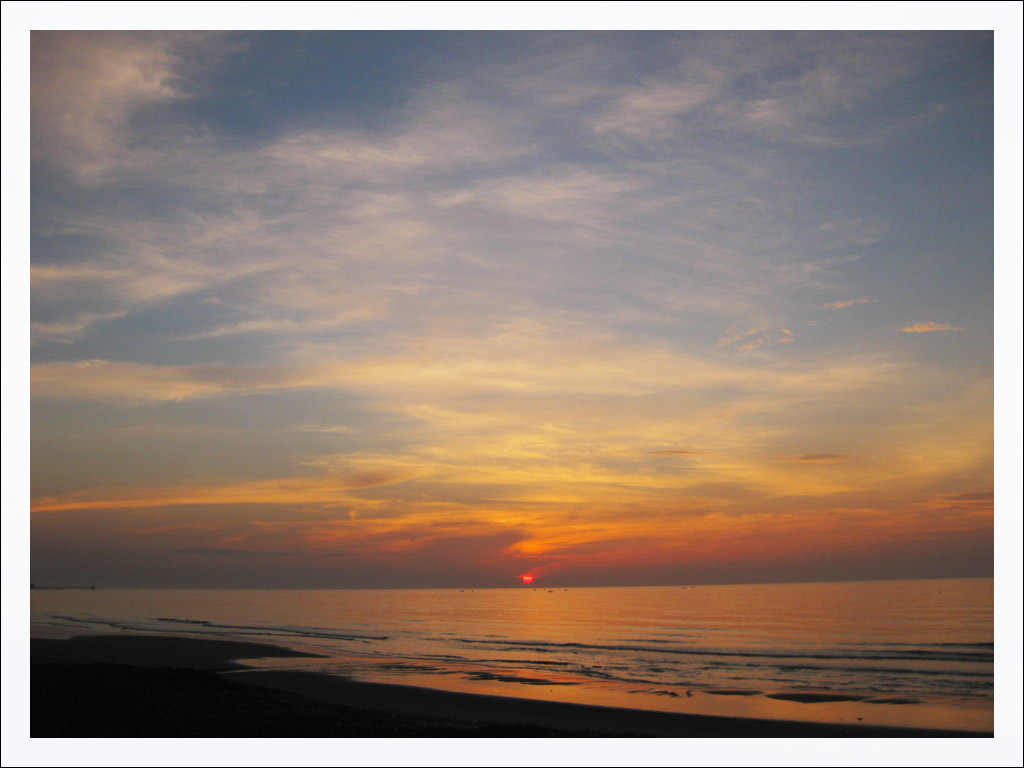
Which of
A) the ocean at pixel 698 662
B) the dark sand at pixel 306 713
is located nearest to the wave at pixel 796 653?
the ocean at pixel 698 662

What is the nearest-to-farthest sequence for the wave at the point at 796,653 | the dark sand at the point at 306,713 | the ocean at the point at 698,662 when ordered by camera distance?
the dark sand at the point at 306,713 < the ocean at the point at 698,662 < the wave at the point at 796,653

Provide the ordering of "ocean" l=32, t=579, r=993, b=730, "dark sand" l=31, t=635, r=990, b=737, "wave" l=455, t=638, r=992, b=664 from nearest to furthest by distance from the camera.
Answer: "dark sand" l=31, t=635, r=990, b=737
"ocean" l=32, t=579, r=993, b=730
"wave" l=455, t=638, r=992, b=664

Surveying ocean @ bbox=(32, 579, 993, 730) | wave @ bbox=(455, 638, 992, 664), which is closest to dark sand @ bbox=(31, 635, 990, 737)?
ocean @ bbox=(32, 579, 993, 730)

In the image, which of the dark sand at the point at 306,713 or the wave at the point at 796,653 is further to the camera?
the wave at the point at 796,653

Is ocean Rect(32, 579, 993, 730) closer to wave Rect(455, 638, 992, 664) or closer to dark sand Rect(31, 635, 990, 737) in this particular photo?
wave Rect(455, 638, 992, 664)

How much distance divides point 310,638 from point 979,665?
1454 inches

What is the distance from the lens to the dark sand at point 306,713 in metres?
16.0

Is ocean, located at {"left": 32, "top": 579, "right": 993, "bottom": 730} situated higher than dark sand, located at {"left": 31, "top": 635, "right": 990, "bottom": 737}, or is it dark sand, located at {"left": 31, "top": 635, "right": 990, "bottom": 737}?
dark sand, located at {"left": 31, "top": 635, "right": 990, "bottom": 737}

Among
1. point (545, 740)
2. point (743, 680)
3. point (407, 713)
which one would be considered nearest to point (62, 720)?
point (407, 713)

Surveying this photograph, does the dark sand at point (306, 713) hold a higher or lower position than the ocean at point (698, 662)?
higher

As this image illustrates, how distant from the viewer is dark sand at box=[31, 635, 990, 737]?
16.0 meters

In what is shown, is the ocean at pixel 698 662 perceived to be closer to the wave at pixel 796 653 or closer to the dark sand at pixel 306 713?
the wave at pixel 796 653

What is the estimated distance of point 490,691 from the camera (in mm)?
24406

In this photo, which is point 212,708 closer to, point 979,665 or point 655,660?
point 655,660
